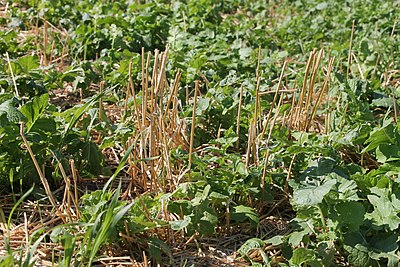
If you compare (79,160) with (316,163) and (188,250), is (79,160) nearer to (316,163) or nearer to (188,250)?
(188,250)

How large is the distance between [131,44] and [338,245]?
209 cm

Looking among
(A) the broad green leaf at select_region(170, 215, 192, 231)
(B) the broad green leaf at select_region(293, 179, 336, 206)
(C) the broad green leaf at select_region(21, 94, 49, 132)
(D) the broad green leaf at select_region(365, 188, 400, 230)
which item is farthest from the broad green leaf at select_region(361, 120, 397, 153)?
(C) the broad green leaf at select_region(21, 94, 49, 132)

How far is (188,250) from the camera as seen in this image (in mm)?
2240

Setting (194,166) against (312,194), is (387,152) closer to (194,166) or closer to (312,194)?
(312,194)

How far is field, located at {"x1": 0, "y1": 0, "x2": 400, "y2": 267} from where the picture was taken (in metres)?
2.10

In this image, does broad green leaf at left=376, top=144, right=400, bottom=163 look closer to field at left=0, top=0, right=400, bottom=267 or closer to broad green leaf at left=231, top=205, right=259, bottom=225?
field at left=0, top=0, right=400, bottom=267

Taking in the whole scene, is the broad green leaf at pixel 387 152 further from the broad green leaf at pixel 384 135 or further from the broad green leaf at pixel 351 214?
the broad green leaf at pixel 351 214

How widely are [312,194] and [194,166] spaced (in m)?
0.58

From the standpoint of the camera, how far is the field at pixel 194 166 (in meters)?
2.10

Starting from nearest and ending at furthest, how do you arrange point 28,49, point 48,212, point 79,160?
point 48,212
point 79,160
point 28,49

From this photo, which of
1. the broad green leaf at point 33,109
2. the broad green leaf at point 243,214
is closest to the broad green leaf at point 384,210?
the broad green leaf at point 243,214

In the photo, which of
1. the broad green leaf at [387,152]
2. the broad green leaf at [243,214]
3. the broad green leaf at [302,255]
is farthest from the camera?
the broad green leaf at [387,152]

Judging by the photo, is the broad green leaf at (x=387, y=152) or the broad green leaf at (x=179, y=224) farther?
the broad green leaf at (x=387, y=152)

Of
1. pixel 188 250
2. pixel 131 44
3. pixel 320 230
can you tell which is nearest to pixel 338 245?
pixel 320 230
